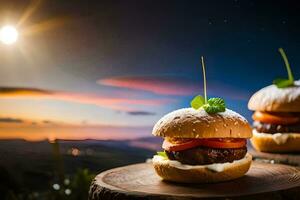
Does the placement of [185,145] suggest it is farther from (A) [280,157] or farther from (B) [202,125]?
(A) [280,157]

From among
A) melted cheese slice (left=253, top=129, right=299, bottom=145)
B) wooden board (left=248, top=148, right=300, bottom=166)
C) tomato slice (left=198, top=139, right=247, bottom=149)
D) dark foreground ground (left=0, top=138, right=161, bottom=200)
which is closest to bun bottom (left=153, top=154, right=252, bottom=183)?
tomato slice (left=198, top=139, right=247, bottom=149)

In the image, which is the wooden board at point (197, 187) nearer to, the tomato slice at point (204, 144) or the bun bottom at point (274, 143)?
the tomato slice at point (204, 144)

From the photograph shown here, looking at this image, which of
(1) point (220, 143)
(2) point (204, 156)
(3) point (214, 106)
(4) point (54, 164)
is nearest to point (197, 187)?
(2) point (204, 156)

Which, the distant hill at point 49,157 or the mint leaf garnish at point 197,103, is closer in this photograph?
the mint leaf garnish at point 197,103

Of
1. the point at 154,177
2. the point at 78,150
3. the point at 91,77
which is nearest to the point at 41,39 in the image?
the point at 91,77

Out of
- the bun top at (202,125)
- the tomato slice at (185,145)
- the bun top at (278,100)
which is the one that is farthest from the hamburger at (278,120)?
the tomato slice at (185,145)
